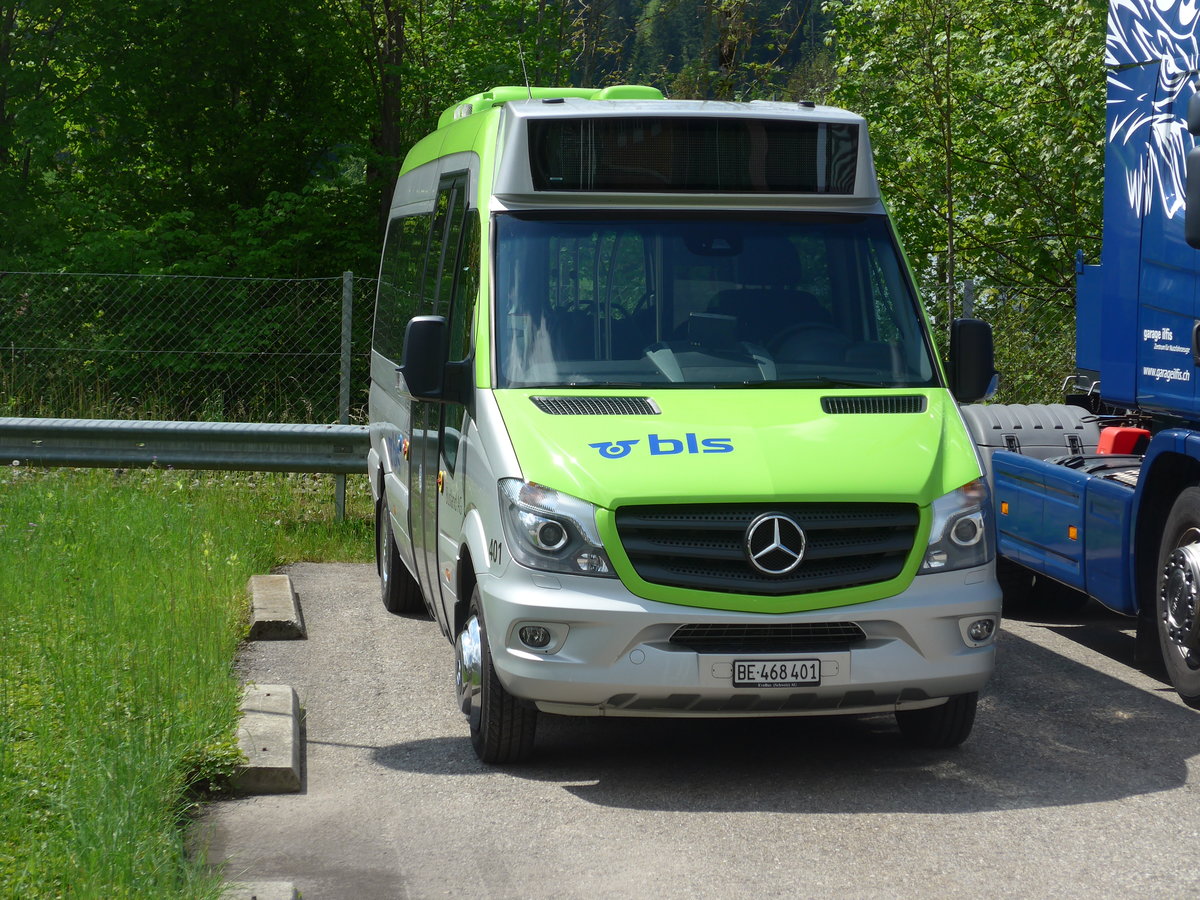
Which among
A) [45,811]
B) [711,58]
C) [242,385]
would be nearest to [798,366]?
[45,811]

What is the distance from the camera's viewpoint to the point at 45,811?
4984 millimetres

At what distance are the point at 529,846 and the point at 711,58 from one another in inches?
612

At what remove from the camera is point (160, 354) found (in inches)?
594

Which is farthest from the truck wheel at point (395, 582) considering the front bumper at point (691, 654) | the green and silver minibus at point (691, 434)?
the front bumper at point (691, 654)

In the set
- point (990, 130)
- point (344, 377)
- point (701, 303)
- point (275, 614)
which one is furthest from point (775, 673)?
point (990, 130)

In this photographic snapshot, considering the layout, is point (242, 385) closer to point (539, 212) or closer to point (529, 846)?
point (539, 212)

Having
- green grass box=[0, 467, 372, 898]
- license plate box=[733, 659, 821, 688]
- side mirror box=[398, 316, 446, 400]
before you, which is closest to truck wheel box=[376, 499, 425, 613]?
green grass box=[0, 467, 372, 898]

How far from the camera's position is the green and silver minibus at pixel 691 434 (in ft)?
18.7

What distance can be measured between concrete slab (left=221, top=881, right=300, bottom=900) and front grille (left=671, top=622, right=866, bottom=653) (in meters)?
1.75

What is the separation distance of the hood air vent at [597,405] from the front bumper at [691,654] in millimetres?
688

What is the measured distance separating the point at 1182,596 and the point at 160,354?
10.5m

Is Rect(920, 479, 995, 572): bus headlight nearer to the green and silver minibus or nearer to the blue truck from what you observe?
the green and silver minibus

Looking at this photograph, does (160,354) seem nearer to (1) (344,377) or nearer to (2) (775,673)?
(1) (344,377)

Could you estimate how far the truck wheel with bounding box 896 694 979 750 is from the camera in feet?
20.7
